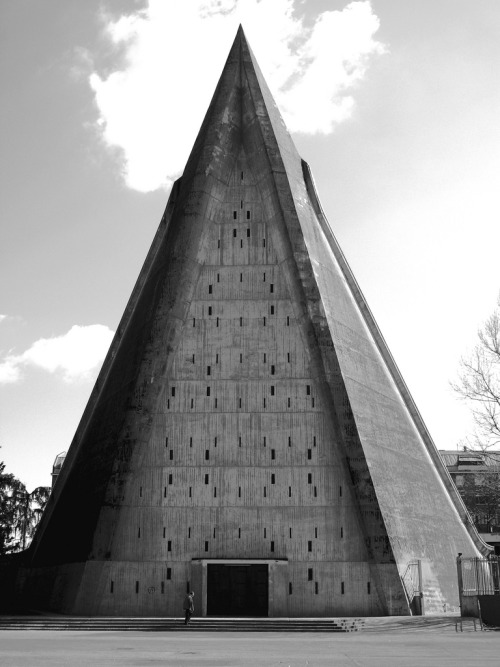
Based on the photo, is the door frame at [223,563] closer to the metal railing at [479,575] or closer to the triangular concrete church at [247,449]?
the triangular concrete church at [247,449]

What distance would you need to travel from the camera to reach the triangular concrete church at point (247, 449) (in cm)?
2545

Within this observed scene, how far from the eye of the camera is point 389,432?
28969 mm

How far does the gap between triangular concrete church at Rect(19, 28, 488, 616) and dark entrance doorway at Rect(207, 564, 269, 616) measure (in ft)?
0.16

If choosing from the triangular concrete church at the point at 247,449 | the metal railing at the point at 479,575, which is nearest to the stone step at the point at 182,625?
the metal railing at the point at 479,575

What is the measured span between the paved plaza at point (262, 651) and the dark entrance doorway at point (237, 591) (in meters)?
7.36

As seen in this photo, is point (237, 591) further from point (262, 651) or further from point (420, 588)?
point (262, 651)

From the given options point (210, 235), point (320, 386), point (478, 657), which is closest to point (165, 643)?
point (478, 657)

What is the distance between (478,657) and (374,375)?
63.1 ft

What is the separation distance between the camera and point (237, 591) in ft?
84.9

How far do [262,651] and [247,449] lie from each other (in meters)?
13.6

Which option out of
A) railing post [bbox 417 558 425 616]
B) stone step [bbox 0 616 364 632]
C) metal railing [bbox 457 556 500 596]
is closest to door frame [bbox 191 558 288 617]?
stone step [bbox 0 616 364 632]

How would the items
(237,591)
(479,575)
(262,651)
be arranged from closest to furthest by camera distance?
1. (262,651)
2. (479,575)
3. (237,591)

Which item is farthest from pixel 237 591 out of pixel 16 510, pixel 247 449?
pixel 16 510

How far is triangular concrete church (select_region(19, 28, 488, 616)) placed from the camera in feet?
83.5
